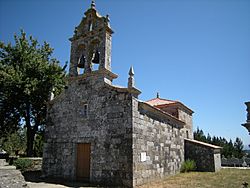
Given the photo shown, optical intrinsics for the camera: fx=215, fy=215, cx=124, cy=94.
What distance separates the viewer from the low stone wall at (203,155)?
16.2 m

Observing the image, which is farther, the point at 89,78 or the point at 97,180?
the point at 89,78

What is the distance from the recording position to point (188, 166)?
15805mm

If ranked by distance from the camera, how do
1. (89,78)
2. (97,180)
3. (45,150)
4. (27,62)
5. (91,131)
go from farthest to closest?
(27,62) → (45,150) → (89,78) → (91,131) → (97,180)

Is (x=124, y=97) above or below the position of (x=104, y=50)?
below

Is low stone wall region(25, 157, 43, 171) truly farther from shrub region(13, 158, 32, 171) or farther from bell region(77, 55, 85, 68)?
bell region(77, 55, 85, 68)

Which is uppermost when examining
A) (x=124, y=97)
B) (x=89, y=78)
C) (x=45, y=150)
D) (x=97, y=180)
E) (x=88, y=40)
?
(x=88, y=40)

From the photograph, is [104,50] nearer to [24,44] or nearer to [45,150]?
[45,150]

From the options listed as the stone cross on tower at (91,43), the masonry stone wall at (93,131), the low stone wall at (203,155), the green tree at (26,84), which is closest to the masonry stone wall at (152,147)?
the masonry stone wall at (93,131)

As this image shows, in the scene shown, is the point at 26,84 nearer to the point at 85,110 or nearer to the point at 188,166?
the point at 85,110

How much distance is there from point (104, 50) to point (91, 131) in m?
4.35

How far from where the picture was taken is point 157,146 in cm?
1205

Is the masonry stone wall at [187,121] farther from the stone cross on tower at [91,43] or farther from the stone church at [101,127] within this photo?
the stone cross on tower at [91,43]

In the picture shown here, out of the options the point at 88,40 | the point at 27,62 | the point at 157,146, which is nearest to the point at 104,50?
the point at 88,40

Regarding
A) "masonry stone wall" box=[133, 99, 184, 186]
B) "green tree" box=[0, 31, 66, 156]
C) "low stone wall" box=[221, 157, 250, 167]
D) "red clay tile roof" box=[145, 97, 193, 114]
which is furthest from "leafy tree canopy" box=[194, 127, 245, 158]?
"green tree" box=[0, 31, 66, 156]
